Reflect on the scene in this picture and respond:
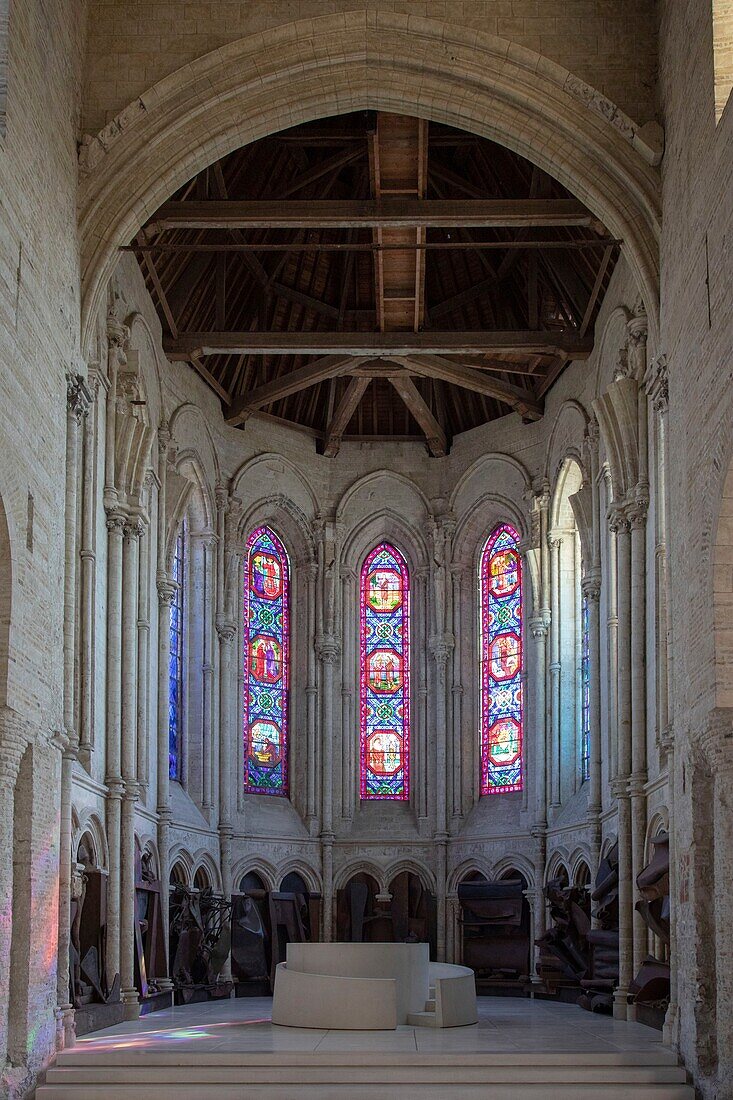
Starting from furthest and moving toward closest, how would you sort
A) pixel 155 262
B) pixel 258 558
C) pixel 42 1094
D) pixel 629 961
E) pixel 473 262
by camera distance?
pixel 258 558, pixel 473 262, pixel 155 262, pixel 629 961, pixel 42 1094

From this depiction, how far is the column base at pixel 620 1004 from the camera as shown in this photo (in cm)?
1870

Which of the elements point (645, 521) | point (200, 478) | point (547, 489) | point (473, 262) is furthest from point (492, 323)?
point (645, 521)

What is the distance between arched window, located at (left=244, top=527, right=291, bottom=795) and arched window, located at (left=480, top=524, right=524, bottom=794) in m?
3.39

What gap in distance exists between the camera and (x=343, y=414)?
27.0 m

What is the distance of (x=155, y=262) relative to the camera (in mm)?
21766

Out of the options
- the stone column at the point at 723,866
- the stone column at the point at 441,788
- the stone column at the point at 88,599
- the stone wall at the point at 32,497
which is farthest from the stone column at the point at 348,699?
the stone column at the point at 723,866

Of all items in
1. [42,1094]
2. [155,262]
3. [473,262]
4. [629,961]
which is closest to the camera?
[42,1094]

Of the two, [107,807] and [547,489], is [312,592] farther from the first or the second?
[107,807]

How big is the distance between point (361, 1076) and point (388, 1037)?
73.5 inches

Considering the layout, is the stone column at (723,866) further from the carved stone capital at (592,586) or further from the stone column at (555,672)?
the stone column at (555,672)

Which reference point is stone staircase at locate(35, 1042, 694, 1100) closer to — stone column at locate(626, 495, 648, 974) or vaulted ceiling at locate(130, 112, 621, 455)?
stone column at locate(626, 495, 648, 974)

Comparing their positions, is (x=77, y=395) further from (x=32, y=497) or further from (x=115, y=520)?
(x=115, y=520)

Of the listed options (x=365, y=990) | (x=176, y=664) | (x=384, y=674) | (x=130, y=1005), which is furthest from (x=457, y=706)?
(x=365, y=990)

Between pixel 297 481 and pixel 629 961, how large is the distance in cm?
1136
